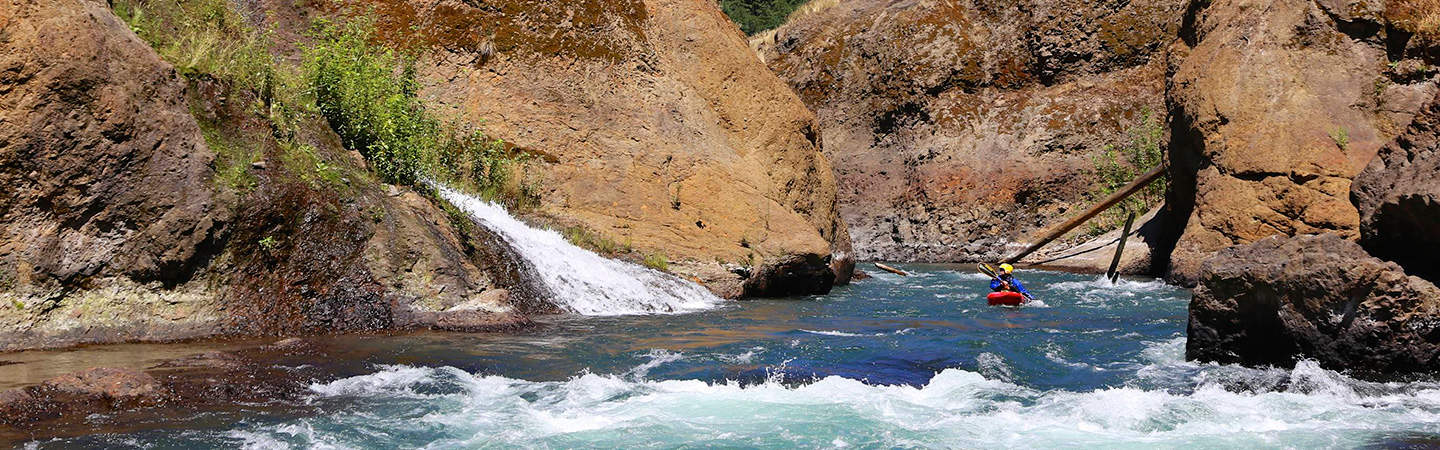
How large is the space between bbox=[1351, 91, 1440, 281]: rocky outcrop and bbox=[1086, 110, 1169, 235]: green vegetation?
2160cm

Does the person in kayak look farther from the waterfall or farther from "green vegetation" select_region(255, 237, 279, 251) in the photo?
"green vegetation" select_region(255, 237, 279, 251)

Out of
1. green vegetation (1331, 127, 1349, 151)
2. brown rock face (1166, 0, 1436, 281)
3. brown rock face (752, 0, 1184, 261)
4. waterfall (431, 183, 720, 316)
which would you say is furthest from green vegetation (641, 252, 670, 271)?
brown rock face (752, 0, 1184, 261)

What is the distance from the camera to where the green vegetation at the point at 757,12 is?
62.3m

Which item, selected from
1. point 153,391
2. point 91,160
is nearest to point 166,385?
point 153,391

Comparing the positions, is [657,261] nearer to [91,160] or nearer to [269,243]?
[269,243]

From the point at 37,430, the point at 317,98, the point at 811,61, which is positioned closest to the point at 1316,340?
the point at 37,430

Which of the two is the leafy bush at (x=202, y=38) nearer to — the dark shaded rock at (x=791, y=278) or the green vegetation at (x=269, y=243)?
the green vegetation at (x=269, y=243)

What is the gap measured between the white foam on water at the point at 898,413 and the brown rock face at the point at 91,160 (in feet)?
8.95

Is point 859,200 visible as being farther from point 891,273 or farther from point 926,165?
point 891,273

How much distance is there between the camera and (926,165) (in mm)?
35719

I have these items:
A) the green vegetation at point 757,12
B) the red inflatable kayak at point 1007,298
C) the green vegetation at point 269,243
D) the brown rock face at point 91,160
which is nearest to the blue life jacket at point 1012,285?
the red inflatable kayak at point 1007,298

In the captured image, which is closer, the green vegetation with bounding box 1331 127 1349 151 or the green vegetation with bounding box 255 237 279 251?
the green vegetation with bounding box 255 237 279 251

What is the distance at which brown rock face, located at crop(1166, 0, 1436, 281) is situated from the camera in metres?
16.7

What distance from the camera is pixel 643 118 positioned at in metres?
16.8
